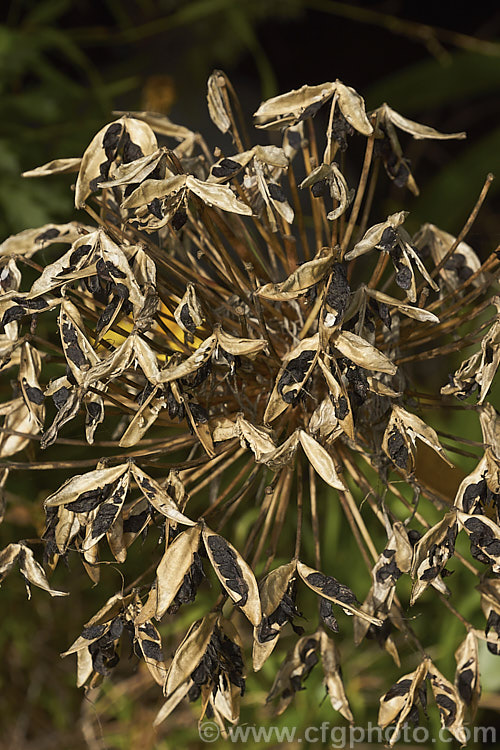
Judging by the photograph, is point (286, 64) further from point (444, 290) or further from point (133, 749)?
point (133, 749)

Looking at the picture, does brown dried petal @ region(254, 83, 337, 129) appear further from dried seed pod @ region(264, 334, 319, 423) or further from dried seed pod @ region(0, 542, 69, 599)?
dried seed pod @ region(0, 542, 69, 599)

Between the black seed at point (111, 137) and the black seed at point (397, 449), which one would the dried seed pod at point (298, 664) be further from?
the black seed at point (111, 137)

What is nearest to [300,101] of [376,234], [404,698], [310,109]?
[310,109]

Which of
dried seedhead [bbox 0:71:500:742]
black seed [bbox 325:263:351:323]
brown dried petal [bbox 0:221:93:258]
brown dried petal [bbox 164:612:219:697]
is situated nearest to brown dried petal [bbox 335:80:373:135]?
dried seedhead [bbox 0:71:500:742]

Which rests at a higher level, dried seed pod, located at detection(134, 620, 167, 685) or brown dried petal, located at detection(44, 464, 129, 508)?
Result: brown dried petal, located at detection(44, 464, 129, 508)

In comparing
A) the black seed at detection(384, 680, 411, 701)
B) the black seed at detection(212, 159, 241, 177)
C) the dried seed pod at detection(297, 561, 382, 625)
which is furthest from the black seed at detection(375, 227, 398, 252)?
the black seed at detection(384, 680, 411, 701)

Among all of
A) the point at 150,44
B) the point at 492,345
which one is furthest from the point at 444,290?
the point at 150,44

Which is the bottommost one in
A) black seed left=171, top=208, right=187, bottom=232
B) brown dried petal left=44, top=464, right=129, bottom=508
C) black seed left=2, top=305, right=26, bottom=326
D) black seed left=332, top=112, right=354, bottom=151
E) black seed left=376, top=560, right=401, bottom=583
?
black seed left=376, top=560, right=401, bottom=583

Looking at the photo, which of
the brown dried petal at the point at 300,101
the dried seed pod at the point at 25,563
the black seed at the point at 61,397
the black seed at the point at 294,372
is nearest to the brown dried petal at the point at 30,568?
the dried seed pod at the point at 25,563

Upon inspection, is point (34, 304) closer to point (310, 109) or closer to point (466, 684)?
point (310, 109)

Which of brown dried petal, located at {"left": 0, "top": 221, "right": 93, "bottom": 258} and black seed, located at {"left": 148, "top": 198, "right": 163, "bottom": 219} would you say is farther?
brown dried petal, located at {"left": 0, "top": 221, "right": 93, "bottom": 258}

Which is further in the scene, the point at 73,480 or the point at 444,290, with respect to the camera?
the point at 444,290
